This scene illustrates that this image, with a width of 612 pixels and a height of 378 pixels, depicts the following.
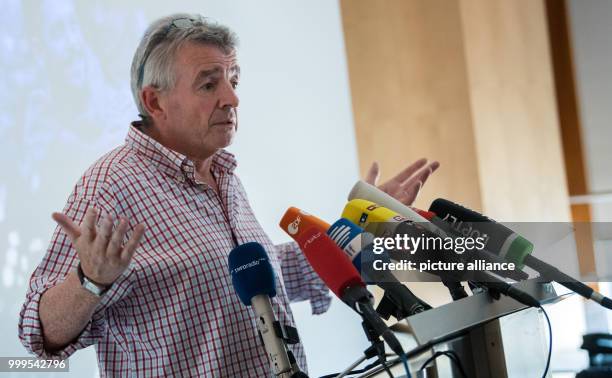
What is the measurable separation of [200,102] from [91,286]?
21.6 inches

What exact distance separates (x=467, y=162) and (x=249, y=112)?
1775 millimetres

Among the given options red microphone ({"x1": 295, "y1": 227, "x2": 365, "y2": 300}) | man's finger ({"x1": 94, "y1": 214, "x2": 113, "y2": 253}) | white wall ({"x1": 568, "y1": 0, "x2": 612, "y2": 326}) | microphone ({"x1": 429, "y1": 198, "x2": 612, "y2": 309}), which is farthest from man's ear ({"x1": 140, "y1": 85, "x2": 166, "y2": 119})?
white wall ({"x1": 568, "y1": 0, "x2": 612, "y2": 326})

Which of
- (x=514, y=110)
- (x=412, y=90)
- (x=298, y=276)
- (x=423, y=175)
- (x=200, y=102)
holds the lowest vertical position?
(x=298, y=276)

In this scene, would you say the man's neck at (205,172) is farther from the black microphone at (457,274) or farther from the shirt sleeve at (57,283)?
the black microphone at (457,274)

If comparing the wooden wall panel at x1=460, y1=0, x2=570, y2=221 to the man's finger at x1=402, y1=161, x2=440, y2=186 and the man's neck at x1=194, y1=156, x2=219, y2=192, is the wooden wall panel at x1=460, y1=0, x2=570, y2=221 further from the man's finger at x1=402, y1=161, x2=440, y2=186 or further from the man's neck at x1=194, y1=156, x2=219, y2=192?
the man's neck at x1=194, y1=156, x2=219, y2=192

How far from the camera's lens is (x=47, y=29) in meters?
2.45

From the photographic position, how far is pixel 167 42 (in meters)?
1.72

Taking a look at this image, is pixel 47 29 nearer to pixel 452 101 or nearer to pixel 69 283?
pixel 69 283

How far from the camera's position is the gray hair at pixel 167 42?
1.72 meters

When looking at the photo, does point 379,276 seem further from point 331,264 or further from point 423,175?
point 423,175

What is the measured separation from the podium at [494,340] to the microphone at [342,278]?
0.08m

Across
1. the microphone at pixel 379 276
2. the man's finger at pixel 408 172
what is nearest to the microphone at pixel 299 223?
the microphone at pixel 379 276

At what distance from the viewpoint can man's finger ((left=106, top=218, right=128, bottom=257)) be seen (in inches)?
48.8

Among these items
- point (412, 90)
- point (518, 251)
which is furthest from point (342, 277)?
point (412, 90)
